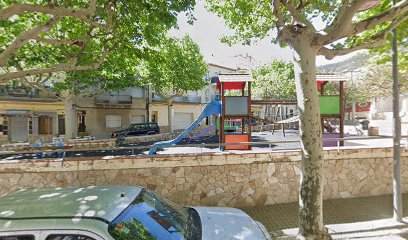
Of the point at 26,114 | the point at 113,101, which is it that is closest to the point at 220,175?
the point at 113,101

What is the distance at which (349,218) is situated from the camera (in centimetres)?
598

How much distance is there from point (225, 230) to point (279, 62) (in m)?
37.3

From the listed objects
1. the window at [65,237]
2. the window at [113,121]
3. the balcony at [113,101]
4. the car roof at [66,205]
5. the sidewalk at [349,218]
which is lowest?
the sidewalk at [349,218]

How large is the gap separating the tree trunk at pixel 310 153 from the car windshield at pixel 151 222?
2.17 meters

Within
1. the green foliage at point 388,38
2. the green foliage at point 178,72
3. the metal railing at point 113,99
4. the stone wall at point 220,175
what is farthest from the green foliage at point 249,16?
the metal railing at point 113,99

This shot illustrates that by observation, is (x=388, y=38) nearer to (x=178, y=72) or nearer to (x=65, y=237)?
(x=65, y=237)

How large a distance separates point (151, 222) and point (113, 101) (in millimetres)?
25518

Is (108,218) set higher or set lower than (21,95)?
lower

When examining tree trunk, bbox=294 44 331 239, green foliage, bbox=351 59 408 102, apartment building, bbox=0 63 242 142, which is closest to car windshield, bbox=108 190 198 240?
tree trunk, bbox=294 44 331 239

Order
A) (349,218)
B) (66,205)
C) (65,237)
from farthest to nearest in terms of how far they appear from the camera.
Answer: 1. (349,218)
2. (66,205)
3. (65,237)

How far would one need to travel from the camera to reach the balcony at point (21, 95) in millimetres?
21000

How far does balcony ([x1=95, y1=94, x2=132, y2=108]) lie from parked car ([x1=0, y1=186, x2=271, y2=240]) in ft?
79.1

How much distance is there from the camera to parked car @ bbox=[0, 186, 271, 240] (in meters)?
2.19

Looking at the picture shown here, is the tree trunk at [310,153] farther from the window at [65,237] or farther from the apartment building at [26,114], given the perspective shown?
the apartment building at [26,114]
